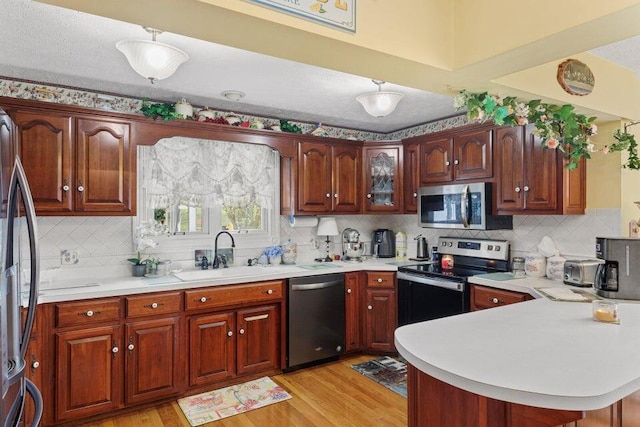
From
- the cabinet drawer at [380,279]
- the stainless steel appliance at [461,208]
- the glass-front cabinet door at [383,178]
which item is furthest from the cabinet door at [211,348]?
the stainless steel appliance at [461,208]

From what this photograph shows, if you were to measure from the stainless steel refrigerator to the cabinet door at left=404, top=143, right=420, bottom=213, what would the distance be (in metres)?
3.40

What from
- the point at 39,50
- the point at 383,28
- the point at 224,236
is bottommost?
the point at 224,236

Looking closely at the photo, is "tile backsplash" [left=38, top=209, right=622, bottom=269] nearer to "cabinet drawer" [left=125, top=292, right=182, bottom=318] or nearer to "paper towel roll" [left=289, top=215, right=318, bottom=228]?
"cabinet drawer" [left=125, top=292, right=182, bottom=318]

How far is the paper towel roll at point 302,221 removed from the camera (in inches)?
159

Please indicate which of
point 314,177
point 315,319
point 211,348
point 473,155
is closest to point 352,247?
point 314,177

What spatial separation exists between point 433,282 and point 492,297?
0.55 m

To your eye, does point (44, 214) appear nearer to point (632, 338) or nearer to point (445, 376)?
point (445, 376)

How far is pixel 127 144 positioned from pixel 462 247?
316 centimetres

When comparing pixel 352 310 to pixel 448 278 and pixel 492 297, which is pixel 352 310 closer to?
pixel 448 278

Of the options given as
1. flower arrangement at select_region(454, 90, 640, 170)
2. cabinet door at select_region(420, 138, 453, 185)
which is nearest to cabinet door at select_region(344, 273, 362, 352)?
cabinet door at select_region(420, 138, 453, 185)

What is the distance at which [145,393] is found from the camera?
281 centimetres

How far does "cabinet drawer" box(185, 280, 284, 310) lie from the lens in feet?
9.80

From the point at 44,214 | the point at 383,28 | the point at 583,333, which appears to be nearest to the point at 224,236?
the point at 44,214

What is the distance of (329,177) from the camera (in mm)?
4016
